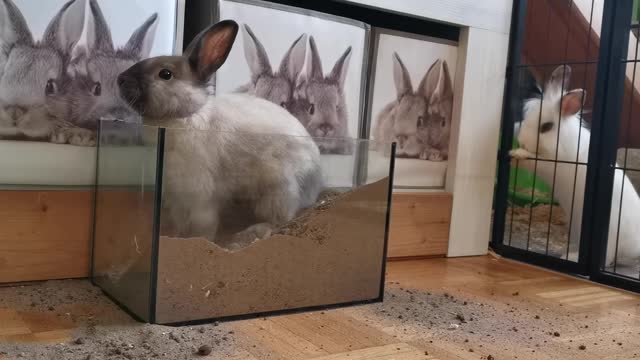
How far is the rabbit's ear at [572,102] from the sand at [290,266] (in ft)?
2.08

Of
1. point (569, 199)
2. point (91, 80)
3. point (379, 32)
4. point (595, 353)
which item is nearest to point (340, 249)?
point (595, 353)

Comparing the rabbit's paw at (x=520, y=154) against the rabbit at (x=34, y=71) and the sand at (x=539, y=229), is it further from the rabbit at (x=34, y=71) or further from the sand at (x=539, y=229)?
the rabbit at (x=34, y=71)

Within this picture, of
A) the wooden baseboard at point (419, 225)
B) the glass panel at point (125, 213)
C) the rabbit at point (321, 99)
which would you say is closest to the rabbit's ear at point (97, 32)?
the glass panel at point (125, 213)

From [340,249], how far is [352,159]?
15 cm

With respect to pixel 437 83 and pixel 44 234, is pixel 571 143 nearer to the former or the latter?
pixel 437 83

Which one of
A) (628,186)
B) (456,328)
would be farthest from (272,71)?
(628,186)

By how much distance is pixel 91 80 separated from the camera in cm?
107

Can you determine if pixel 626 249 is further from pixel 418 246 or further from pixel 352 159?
pixel 352 159

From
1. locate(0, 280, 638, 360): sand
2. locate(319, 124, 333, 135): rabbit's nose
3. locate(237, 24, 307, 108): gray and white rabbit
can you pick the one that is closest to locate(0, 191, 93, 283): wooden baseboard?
locate(0, 280, 638, 360): sand

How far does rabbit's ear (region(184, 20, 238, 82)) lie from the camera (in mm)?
996

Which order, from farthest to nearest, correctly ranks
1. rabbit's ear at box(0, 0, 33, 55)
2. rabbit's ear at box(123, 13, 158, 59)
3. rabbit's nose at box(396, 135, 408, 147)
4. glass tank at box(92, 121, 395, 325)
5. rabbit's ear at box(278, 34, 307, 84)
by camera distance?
rabbit's nose at box(396, 135, 408, 147), rabbit's ear at box(278, 34, 307, 84), rabbit's ear at box(123, 13, 158, 59), rabbit's ear at box(0, 0, 33, 55), glass tank at box(92, 121, 395, 325)

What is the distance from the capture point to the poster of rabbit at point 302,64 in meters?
1.18

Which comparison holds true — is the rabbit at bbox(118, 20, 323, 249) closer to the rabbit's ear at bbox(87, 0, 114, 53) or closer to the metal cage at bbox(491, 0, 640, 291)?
the rabbit's ear at bbox(87, 0, 114, 53)

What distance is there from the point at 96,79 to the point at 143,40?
0.11 m
